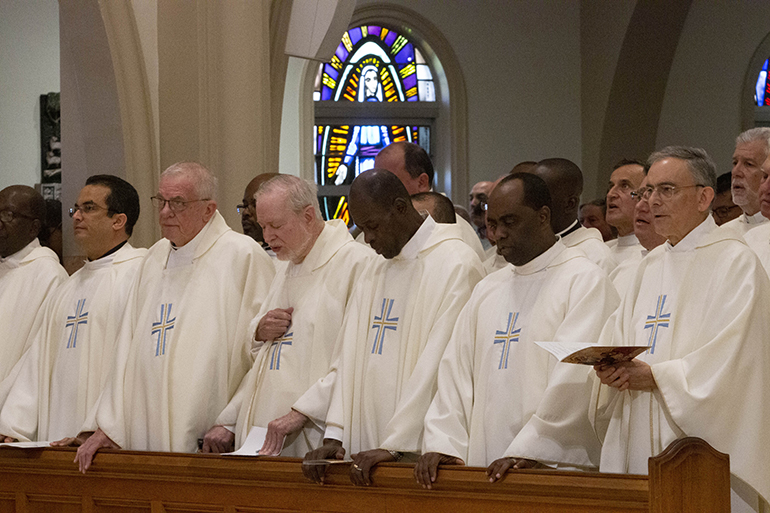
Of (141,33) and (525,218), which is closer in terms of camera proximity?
(525,218)

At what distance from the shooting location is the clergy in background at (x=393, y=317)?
15.2 ft

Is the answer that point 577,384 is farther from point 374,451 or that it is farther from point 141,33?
point 141,33

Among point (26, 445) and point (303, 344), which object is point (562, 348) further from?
point (26, 445)

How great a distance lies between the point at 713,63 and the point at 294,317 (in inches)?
302

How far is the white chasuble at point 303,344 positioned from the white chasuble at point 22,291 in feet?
5.40

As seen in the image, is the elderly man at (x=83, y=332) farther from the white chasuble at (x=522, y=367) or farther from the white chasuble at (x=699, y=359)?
the white chasuble at (x=699, y=359)

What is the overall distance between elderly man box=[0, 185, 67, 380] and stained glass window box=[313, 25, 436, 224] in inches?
210

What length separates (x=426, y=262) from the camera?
15.7 ft

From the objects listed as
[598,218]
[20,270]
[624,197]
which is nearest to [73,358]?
[20,270]

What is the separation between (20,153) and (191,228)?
18.8ft

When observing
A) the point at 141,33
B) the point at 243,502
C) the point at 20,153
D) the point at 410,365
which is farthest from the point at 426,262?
the point at 20,153

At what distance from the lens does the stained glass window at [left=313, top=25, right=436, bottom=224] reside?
1162 centimetres

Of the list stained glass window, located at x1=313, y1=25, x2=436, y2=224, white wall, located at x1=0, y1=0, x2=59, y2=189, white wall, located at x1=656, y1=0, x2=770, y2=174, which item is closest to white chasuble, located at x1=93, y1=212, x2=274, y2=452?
white wall, located at x1=0, y1=0, x2=59, y2=189

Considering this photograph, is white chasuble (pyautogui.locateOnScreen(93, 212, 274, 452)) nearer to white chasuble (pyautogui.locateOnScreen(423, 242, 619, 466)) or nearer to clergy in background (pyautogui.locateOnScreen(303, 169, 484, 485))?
clergy in background (pyautogui.locateOnScreen(303, 169, 484, 485))
